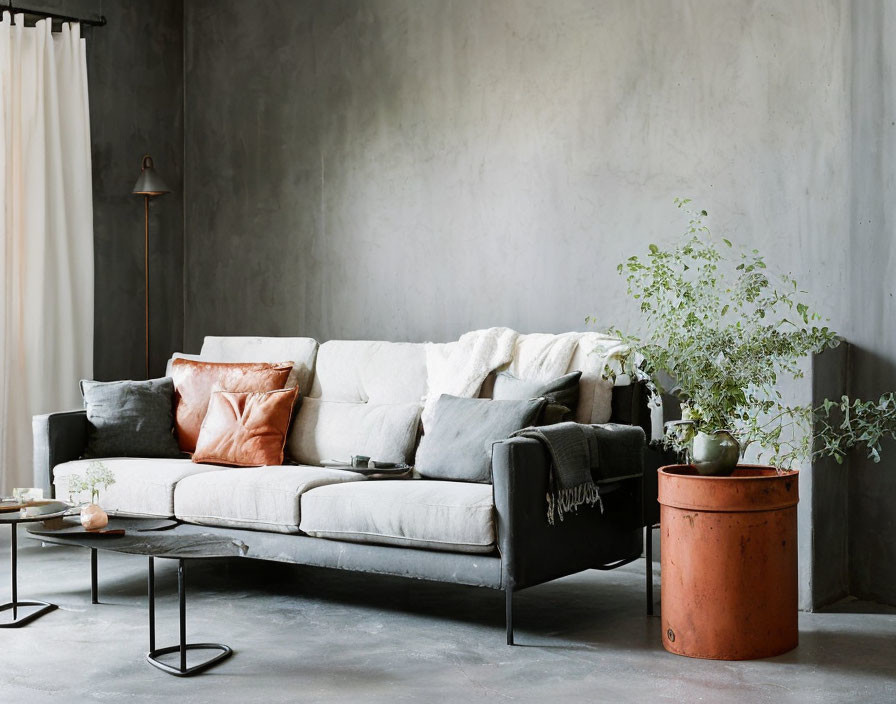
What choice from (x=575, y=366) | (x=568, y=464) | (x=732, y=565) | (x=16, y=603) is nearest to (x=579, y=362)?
(x=575, y=366)

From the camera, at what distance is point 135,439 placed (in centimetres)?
441

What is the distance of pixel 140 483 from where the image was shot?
402 cm

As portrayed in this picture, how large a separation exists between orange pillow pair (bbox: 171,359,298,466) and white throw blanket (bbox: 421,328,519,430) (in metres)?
0.60

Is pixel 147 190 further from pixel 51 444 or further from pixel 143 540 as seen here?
pixel 143 540

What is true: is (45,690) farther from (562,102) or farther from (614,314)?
(562,102)

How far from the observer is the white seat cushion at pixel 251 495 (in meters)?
3.62

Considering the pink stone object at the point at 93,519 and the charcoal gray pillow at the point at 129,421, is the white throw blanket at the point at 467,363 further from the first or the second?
the pink stone object at the point at 93,519

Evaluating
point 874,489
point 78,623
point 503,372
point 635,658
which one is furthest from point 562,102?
point 78,623

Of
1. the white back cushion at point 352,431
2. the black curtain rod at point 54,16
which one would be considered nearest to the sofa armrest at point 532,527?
the white back cushion at point 352,431

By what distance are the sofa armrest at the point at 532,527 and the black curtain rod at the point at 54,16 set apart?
12.4 ft

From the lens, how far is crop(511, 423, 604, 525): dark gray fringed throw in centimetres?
319

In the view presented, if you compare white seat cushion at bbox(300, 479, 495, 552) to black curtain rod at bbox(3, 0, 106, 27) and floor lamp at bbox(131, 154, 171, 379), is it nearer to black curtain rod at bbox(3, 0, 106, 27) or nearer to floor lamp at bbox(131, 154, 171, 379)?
floor lamp at bbox(131, 154, 171, 379)

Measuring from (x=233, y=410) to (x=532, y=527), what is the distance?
1634mm

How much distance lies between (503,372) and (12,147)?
9.66 feet
